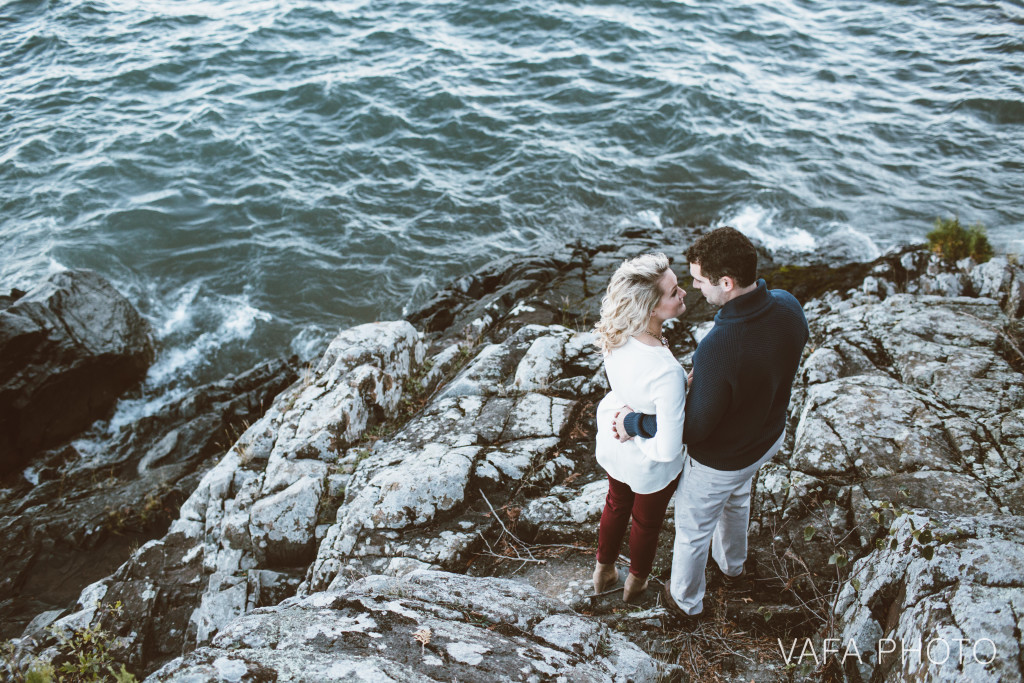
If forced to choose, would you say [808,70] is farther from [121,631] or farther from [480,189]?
[121,631]

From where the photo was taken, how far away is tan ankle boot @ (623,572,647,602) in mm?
4973

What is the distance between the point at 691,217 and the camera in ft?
50.2

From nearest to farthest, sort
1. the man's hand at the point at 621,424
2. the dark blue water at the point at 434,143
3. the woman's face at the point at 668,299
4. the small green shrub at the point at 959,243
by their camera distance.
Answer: the woman's face at the point at 668,299, the man's hand at the point at 621,424, the small green shrub at the point at 959,243, the dark blue water at the point at 434,143

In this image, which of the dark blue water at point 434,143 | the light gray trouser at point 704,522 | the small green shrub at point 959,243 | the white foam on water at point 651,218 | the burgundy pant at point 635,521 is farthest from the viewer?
the white foam on water at point 651,218

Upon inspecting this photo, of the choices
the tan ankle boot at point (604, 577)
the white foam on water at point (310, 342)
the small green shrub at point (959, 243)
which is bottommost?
the white foam on water at point (310, 342)

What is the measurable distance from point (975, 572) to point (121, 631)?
7860 mm

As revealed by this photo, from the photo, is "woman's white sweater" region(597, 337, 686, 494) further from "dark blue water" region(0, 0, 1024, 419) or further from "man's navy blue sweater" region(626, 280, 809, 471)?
"dark blue water" region(0, 0, 1024, 419)

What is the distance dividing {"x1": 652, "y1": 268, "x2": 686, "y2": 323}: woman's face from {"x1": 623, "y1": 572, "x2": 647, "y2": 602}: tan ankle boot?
7.64 feet

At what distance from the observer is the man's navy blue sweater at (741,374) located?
3.72m

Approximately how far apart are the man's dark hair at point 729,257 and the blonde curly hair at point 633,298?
0.28 m

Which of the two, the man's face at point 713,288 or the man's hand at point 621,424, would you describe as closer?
the man's face at point 713,288

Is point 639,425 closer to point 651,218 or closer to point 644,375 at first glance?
point 644,375

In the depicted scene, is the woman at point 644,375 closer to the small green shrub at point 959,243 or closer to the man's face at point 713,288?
the man's face at point 713,288

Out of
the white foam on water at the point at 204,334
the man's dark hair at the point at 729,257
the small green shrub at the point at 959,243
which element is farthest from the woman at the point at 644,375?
the white foam on water at the point at 204,334
